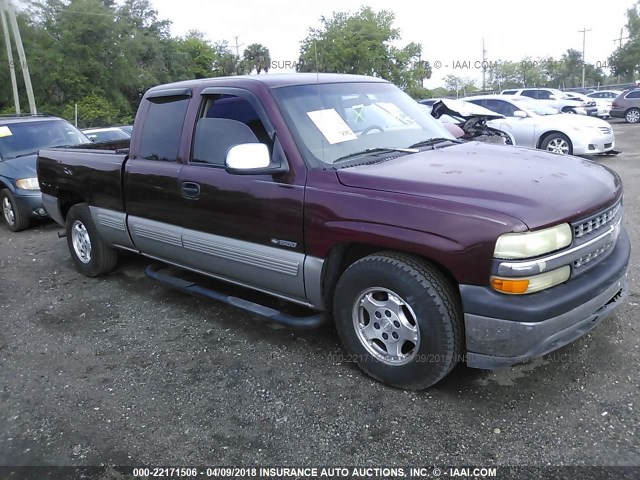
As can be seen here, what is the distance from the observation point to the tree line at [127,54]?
1391 inches

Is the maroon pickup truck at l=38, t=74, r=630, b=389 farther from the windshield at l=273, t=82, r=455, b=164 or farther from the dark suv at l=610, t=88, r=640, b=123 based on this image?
the dark suv at l=610, t=88, r=640, b=123

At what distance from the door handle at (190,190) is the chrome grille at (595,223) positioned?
99.5 inches

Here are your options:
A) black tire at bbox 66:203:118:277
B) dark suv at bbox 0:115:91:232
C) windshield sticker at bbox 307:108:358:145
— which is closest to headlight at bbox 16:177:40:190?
dark suv at bbox 0:115:91:232

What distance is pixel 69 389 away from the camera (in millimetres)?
3451

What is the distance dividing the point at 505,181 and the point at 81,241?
443 cm

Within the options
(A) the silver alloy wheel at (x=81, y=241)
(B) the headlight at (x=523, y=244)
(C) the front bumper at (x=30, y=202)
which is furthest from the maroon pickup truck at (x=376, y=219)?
(C) the front bumper at (x=30, y=202)

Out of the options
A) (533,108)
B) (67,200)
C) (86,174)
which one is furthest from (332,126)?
(533,108)

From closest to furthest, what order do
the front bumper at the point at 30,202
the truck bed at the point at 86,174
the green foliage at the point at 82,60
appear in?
the truck bed at the point at 86,174 < the front bumper at the point at 30,202 < the green foliage at the point at 82,60

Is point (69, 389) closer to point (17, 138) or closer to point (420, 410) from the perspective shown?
point (420, 410)

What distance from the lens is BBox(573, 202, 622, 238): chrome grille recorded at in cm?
280

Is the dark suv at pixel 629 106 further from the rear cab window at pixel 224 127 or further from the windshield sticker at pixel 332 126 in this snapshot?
the rear cab window at pixel 224 127

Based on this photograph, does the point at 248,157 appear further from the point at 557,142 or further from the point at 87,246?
the point at 557,142

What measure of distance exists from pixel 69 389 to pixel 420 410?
7.34 feet

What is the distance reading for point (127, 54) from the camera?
38.6 meters
